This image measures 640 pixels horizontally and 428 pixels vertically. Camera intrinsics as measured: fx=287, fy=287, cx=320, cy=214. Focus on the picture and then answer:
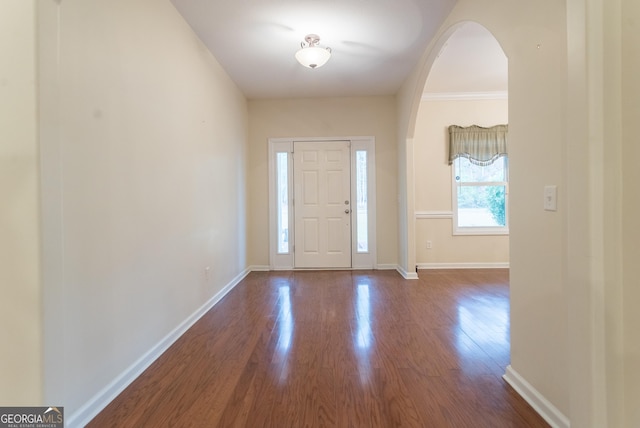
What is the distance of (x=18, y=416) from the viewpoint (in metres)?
1.11

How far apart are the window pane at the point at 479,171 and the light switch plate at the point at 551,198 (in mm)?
3296

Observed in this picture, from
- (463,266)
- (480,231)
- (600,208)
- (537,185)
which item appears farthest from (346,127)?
(600,208)

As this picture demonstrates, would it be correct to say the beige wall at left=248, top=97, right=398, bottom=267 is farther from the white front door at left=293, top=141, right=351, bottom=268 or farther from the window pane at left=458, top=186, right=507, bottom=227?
the window pane at left=458, top=186, right=507, bottom=227

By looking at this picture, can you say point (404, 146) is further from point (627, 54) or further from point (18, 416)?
point (18, 416)

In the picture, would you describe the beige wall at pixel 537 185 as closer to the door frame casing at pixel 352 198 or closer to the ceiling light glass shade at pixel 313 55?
the ceiling light glass shade at pixel 313 55

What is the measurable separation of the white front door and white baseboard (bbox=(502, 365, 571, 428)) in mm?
2941

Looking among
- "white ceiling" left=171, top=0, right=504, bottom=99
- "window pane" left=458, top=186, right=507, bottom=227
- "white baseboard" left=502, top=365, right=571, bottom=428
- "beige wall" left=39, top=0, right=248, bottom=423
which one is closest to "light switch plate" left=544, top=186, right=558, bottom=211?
"white baseboard" left=502, top=365, right=571, bottom=428

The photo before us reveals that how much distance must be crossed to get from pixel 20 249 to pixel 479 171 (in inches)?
197

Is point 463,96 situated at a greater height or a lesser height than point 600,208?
greater

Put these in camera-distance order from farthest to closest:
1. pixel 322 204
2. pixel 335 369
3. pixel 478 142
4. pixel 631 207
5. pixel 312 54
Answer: pixel 322 204 → pixel 478 142 → pixel 312 54 → pixel 335 369 → pixel 631 207

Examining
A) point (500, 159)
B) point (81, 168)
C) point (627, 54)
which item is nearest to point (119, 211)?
point (81, 168)

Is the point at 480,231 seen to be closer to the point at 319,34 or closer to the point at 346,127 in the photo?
the point at 346,127

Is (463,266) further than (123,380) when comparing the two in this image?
Yes

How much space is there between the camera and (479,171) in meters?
4.45
